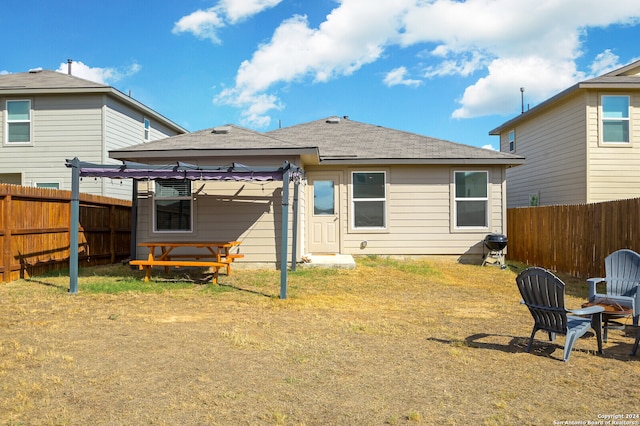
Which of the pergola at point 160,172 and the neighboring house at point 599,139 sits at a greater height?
the neighboring house at point 599,139

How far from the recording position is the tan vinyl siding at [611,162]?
13805 mm

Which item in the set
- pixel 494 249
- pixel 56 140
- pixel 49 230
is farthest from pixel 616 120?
pixel 56 140

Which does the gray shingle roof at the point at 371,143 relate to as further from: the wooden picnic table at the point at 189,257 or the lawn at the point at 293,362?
the lawn at the point at 293,362

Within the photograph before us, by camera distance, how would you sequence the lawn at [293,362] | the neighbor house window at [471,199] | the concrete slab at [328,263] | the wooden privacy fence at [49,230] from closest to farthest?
the lawn at [293,362] < the wooden privacy fence at [49,230] < the concrete slab at [328,263] < the neighbor house window at [471,199]

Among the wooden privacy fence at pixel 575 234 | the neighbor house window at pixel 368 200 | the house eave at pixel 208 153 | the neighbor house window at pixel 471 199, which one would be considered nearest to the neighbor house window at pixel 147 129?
the house eave at pixel 208 153

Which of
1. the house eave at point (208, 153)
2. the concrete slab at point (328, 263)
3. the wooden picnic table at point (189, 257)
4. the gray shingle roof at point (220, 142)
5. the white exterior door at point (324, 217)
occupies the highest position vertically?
the gray shingle roof at point (220, 142)

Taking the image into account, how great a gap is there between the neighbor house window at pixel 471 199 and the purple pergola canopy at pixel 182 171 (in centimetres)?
632

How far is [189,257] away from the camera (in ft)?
34.3

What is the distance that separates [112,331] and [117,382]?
199 centimetres

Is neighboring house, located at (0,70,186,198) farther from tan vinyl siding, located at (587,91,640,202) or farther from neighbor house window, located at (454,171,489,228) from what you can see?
tan vinyl siding, located at (587,91,640,202)

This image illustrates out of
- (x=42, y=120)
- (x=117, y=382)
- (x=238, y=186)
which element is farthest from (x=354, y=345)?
(x=42, y=120)

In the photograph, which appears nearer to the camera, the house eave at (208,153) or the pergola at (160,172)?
the pergola at (160,172)

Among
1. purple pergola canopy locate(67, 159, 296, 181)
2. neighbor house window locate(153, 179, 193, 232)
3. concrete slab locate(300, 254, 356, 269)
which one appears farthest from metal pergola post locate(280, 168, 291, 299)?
neighbor house window locate(153, 179, 193, 232)

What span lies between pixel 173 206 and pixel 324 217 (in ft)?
13.8
